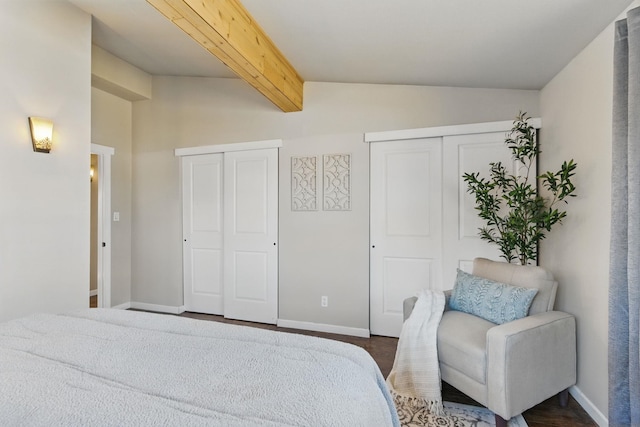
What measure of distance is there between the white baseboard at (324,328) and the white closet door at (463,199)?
0.91m

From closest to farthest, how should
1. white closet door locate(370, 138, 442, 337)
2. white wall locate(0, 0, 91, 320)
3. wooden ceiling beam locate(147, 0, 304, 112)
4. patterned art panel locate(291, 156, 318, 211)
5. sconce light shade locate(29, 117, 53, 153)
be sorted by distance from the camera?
wooden ceiling beam locate(147, 0, 304, 112) → white wall locate(0, 0, 91, 320) → sconce light shade locate(29, 117, 53, 153) → white closet door locate(370, 138, 442, 337) → patterned art panel locate(291, 156, 318, 211)

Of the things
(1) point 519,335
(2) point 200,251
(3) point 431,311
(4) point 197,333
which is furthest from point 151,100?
(1) point 519,335

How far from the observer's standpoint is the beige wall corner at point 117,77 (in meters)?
3.35

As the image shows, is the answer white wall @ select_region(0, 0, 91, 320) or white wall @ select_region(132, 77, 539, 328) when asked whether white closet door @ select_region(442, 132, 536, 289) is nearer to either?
white wall @ select_region(132, 77, 539, 328)

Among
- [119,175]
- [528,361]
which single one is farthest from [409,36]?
[119,175]

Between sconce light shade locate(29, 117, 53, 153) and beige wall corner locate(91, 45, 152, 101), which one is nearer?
sconce light shade locate(29, 117, 53, 153)

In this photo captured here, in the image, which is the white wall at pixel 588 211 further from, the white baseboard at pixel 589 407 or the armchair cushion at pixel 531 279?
the armchair cushion at pixel 531 279

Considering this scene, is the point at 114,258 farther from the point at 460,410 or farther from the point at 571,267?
the point at 571,267

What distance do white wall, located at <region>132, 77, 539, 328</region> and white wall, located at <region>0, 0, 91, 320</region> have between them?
1180 millimetres

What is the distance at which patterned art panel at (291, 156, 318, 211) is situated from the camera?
332cm

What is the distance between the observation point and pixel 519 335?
169 cm

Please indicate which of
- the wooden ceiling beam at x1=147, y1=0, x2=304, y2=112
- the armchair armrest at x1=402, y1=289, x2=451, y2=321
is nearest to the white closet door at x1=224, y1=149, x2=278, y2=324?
the wooden ceiling beam at x1=147, y1=0, x2=304, y2=112

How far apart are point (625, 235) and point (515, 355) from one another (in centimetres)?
76

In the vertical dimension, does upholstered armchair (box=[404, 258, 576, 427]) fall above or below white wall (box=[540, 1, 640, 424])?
below
